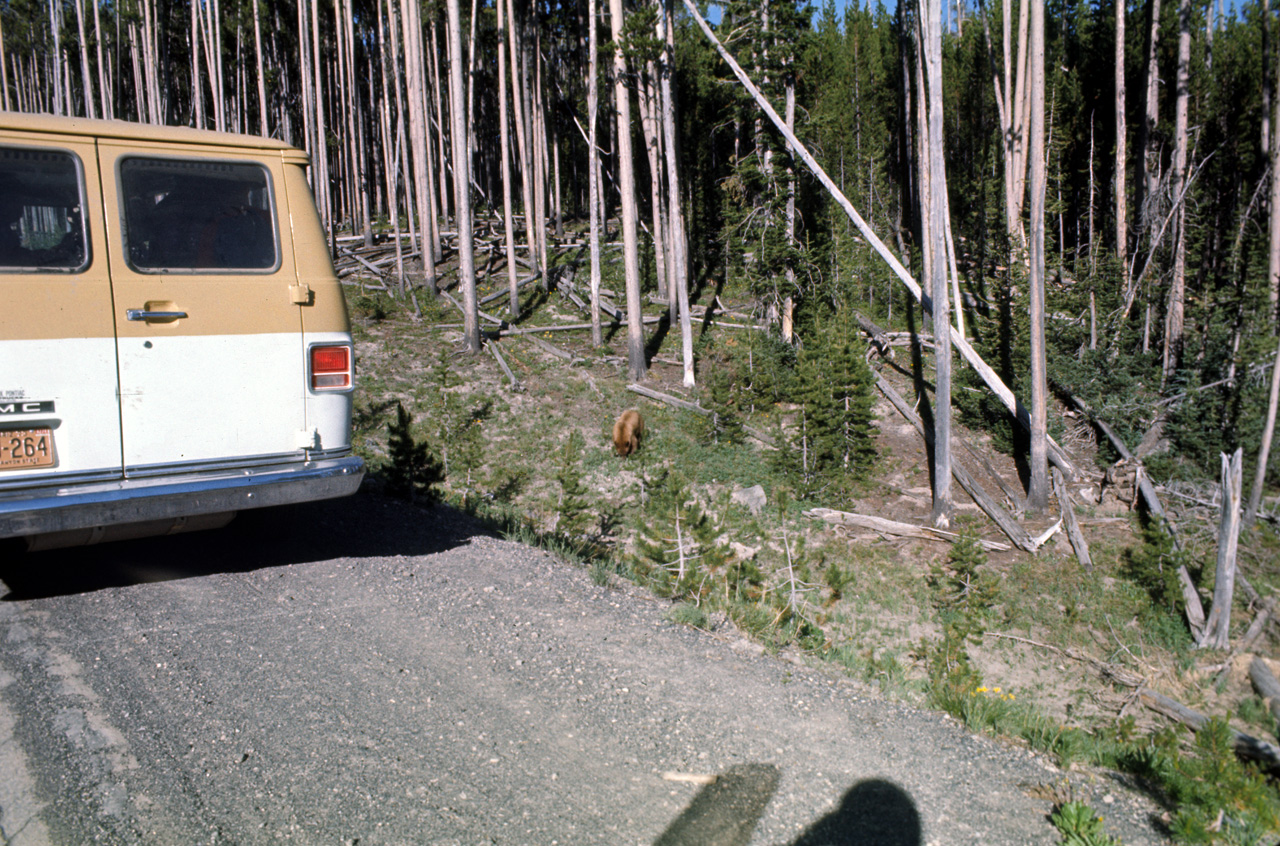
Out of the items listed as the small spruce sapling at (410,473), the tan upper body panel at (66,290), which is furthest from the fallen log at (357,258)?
the tan upper body panel at (66,290)

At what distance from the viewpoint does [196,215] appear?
190 inches

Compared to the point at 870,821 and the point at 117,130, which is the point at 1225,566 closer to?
the point at 870,821

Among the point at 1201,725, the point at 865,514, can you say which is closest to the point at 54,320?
the point at 1201,725

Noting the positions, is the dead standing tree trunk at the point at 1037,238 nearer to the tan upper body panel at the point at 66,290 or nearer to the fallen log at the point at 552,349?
the fallen log at the point at 552,349

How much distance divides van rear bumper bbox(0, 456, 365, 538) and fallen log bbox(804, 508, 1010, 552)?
10.2 m

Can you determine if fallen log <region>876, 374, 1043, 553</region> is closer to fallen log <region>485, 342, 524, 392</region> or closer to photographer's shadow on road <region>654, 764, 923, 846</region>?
fallen log <region>485, 342, 524, 392</region>

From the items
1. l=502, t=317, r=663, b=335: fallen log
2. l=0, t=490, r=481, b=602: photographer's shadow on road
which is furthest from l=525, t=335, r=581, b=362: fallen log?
l=0, t=490, r=481, b=602: photographer's shadow on road

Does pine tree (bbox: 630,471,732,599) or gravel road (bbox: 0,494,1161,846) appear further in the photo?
pine tree (bbox: 630,471,732,599)

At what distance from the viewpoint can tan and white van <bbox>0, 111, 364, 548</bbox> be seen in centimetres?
430

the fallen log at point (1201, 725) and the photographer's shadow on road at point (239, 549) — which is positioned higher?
the photographer's shadow on road at point (239, 549)

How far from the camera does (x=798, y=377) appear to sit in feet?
54.6

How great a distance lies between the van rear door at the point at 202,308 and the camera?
15.1 ft

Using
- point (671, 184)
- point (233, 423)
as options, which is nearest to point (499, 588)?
point (233, 423)

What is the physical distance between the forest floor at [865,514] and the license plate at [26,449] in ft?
11.7
